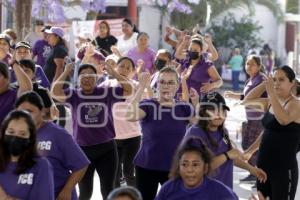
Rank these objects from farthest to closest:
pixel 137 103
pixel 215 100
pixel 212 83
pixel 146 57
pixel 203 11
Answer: pixel 203 11 < pixel 146 57 < pixel 212 83 < pixel 137 103 < pixel 215 100

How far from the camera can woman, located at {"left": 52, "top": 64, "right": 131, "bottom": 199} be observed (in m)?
6.04

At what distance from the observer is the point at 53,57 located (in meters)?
9.83

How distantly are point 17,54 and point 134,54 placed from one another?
8.14 feet

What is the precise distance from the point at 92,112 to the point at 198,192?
87.9 inches

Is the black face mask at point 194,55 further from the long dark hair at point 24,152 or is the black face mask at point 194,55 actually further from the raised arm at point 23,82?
the long dark hair at point 24,152

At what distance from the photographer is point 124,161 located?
7.46m

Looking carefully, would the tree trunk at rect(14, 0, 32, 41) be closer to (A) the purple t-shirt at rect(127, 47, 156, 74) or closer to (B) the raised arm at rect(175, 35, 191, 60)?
(A) the purple t-shirt at rect(127, 47, 156, 74)

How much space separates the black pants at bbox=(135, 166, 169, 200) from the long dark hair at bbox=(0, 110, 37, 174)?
1890 mm

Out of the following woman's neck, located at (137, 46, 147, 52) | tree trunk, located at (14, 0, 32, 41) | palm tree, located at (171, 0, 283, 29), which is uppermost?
palm tree, located at (171, 0, 283, 29)

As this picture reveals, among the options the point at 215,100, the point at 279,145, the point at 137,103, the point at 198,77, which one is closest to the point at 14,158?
the point at 215,100

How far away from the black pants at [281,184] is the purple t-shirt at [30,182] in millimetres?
2325

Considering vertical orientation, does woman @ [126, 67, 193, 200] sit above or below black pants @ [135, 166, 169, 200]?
above

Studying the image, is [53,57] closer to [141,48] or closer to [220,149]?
[141,48]

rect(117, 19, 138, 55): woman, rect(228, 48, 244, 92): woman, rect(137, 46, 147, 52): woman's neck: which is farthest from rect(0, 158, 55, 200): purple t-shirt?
rect(228, 48, 244, 92): woman
